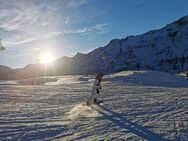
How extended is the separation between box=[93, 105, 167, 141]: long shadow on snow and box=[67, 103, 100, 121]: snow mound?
0.43 metres

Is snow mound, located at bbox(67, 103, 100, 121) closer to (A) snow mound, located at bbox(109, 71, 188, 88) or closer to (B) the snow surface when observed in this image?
(B) the snow surface

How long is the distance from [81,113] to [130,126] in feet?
11.7

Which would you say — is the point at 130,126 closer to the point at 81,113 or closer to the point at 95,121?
the point at 95,121

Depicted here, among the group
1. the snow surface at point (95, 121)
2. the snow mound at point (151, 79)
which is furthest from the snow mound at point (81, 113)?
the snow mound at point (151, 79)

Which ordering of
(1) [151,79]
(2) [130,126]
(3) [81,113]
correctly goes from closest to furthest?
1. (2) [130,126]
2. (3) [81,113]
3. (1) [151,79]

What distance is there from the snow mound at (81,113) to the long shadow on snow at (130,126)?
1.40 ft

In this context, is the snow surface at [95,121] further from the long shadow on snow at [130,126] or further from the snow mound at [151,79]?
the snow mound at [151,79]

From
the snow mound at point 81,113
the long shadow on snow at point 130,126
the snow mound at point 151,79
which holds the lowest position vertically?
the long shadow on snow at point 130,126

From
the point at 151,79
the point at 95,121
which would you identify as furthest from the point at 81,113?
the point at 151,79

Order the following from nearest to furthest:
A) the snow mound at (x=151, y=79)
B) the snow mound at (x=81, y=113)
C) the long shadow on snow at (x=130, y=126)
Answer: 1. the long shadow on snow at (x=130, y=126)
2. the snow mound at (x=81, y=113)
3. the snow mound at (x=151, y=79)

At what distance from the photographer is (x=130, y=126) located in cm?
1399

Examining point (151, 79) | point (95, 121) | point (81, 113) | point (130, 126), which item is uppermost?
point (151, 79)

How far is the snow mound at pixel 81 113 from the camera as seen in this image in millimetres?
16016

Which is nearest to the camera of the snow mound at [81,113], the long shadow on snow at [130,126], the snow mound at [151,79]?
the long shadow on snow at [130,126]
